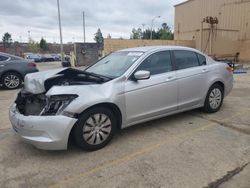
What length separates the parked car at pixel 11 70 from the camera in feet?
28.4

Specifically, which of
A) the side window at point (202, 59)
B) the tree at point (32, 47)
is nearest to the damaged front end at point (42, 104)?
the side window at point (202, 59)

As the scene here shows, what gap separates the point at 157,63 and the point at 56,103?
1.93 m

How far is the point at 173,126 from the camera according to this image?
4461mm

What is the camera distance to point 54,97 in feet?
10.5

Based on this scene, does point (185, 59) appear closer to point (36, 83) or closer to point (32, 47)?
point (36, 83)

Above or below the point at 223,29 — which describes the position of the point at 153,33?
above

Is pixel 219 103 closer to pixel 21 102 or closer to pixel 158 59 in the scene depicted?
pixel 158 59

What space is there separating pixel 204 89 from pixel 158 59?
48.7 inches

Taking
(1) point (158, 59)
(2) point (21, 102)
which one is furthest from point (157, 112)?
(2) point (21, 102)

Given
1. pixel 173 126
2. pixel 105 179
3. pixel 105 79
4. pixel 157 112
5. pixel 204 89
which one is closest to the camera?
pixel 105 179

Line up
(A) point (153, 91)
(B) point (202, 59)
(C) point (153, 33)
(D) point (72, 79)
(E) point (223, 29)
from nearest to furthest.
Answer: (D) point (72, 79) < (A) point (153, 91) < (B) point (202, 59) < (E) point (223, 29) < (C) point (153, 33)

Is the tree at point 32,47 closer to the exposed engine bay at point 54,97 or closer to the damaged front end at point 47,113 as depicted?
the exposed engine bay at point 54,97

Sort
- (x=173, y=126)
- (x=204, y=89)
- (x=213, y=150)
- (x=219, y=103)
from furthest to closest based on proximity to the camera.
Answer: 1. (x=219, y=103)
2. (x=204, y=89)
3. (x=173, y=126)
4. (x=213, y=150)

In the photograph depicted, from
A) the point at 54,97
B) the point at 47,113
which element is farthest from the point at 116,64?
the point at 47,113
